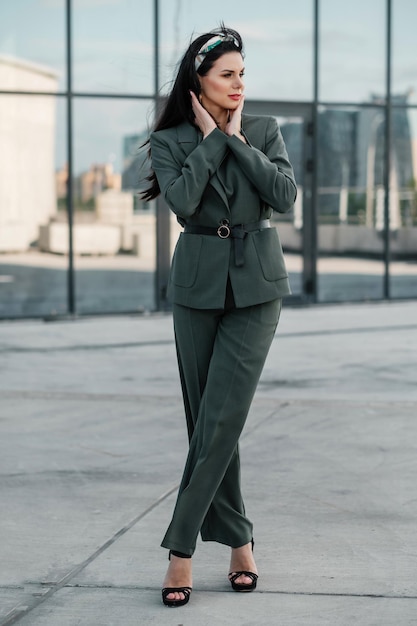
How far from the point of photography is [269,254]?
3.87 metres

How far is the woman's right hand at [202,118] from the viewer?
380 centimetres

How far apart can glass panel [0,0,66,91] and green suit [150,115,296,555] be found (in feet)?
32.3

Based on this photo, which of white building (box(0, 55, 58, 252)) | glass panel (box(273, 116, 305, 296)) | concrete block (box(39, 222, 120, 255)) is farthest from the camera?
glass panel (box(273, 116, 305, 296))

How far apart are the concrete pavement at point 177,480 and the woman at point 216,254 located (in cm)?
36

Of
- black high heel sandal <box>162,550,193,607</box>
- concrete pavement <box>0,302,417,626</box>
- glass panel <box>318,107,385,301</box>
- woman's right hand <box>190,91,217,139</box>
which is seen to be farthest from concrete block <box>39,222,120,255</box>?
black high heel sandal <box>162,550,193,607</box>

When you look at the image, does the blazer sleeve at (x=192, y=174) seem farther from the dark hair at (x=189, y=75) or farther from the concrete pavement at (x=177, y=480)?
the concrete pavement at (x=177, y=480)

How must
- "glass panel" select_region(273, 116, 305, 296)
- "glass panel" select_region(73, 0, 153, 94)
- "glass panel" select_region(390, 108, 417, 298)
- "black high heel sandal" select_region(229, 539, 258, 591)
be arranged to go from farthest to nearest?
"glass panel" select_region(390, 108, 417, 298), "glass panel" select_region(273, 116, 305, 296), "glass panel" select_region(73, 0, 153, 94), "black high heel sandal" select_region(229, 539, 258, 591)

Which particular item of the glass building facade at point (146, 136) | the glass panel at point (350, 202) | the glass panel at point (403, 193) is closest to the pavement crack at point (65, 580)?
the glass building facade at point (146, 136)

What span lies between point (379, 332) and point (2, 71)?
527 cm

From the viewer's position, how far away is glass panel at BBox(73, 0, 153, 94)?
13.6 m

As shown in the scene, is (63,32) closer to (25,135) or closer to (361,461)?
(25,135)

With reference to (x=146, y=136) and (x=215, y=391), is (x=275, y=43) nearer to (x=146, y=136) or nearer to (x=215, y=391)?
(x=146, y=136)

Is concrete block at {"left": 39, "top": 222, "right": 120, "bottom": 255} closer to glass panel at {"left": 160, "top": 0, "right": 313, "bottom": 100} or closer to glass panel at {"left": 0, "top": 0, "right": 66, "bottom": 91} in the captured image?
glass panel at {"left": 0, "top": 0, "right": 66, "bottom": 91}

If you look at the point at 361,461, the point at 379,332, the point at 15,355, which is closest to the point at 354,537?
the point at 361,461
